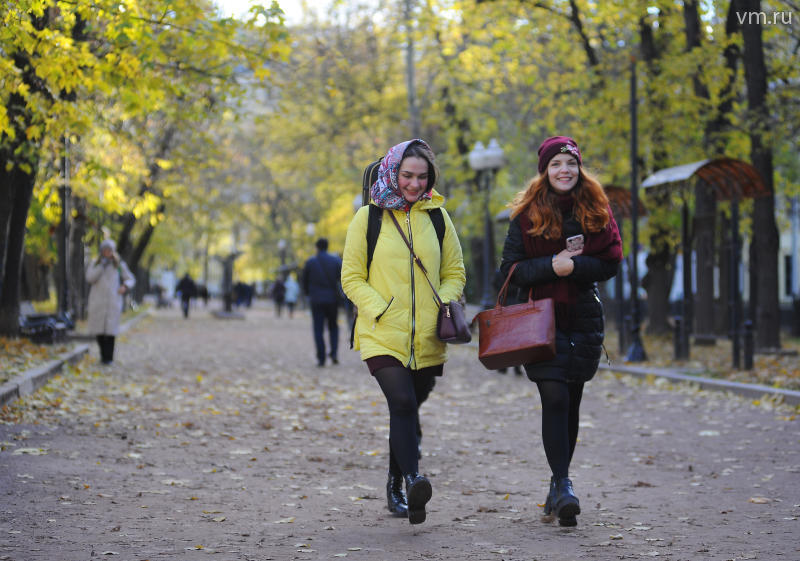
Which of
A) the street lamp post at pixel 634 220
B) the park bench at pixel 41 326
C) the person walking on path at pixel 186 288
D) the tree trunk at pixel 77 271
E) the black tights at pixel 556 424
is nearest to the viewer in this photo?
the black tights at pixel 556 424

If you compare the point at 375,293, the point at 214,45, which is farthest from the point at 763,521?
the point at 214,45

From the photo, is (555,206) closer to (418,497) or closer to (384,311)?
(384,311)

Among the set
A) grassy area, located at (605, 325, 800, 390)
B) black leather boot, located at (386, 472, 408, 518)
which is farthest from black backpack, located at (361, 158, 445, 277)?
grassy area, located at (605, 325, 800, 390)

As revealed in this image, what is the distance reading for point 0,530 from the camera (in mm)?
5559

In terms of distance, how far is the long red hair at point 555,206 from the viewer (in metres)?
5.68

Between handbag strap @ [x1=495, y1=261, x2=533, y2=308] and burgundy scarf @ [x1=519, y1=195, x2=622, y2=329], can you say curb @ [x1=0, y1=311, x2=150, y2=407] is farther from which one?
burgundy scarf @ [x1=519, y1=195, x2=622, y2=329]

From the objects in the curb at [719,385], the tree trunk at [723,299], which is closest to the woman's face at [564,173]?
the curb at [719,385]

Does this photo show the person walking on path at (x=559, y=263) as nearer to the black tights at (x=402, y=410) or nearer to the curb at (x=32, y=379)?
the black tights at (x=402, y=410)

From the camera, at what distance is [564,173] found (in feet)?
18.8

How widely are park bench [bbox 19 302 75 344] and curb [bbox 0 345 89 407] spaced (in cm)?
236

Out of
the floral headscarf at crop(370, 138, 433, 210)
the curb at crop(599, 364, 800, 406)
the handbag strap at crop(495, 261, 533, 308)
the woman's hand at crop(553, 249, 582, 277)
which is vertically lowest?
the curb at crop(599, 364, 800, 406)

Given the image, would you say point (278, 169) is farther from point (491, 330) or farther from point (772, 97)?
point (491, 330)

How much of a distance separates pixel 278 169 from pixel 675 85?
16796 mm

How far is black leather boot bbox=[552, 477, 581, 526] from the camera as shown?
18.4 feet
